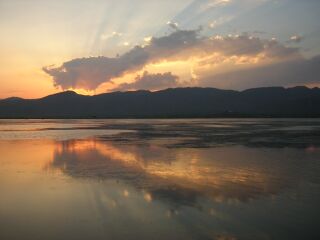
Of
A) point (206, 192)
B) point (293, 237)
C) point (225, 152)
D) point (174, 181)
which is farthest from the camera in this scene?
point (225, 152)

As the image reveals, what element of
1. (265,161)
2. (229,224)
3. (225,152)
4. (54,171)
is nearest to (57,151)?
(54,171)

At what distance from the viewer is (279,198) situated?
9.66 meters

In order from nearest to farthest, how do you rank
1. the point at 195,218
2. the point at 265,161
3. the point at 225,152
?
the point at 195,218 < the point at 265,161 < the point at 225,152

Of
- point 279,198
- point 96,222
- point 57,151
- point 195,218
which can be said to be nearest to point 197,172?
point 279,198

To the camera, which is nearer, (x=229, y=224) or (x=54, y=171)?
(x=229, y=224)

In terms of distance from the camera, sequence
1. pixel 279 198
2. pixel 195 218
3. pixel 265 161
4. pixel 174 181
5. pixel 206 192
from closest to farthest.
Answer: pixel 195 218 → pixel 279 198 → pixel 206 192 → pixel 174 181 → pixel 265 161

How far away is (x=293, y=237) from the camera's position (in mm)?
6688

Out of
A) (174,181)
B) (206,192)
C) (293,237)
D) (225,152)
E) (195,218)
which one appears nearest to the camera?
(293,237)

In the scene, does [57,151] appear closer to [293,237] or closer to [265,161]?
[265,161]

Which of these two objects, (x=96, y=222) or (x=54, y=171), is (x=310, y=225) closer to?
(x=96, y=222)

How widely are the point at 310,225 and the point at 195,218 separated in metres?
2.49

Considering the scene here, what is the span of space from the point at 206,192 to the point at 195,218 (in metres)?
2.54

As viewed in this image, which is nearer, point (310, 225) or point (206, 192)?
point (310, 225)

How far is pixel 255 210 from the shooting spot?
854cm
